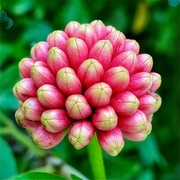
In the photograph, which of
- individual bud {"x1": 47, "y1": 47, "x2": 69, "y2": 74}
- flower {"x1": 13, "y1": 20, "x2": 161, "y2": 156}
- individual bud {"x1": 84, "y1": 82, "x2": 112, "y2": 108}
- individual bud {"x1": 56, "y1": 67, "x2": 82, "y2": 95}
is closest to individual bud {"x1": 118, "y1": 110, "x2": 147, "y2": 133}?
flower {"x1": 13, "y1": 20, "x2": 161, "y2": 156}

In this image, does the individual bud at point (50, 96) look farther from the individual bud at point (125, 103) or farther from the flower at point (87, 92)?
the individual bud at point (125, 103)

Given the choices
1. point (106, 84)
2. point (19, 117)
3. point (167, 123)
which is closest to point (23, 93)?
point (19, 117)

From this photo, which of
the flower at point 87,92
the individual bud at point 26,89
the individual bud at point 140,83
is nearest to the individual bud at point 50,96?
the flower at point 87,92

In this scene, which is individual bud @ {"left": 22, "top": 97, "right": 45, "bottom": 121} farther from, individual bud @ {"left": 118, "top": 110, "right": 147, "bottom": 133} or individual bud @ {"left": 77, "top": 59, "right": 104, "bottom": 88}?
individual bud @ {"left": 118, "top": 110, "right": 147, "bottom": 133}

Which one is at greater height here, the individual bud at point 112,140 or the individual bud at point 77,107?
the individual bud at point 77,107

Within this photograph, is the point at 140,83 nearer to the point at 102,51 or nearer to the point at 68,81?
the point at 102,51

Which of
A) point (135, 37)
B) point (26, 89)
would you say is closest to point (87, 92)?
point (26, 89)
